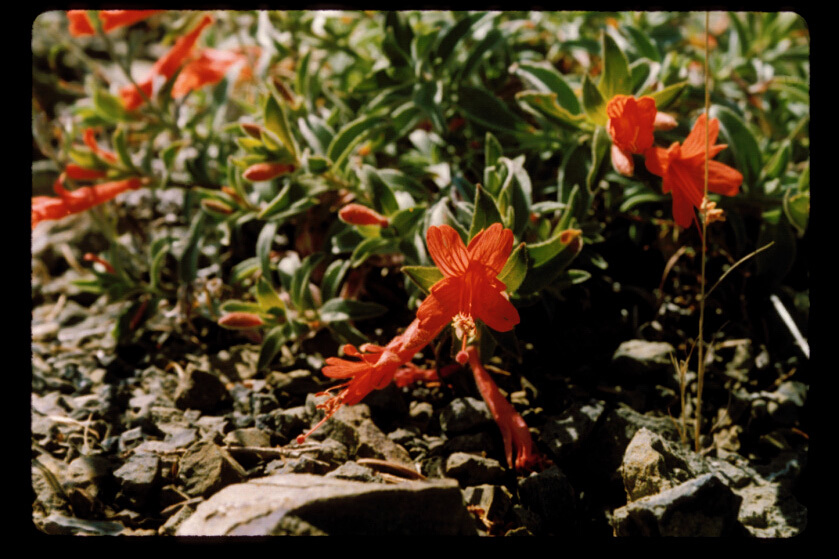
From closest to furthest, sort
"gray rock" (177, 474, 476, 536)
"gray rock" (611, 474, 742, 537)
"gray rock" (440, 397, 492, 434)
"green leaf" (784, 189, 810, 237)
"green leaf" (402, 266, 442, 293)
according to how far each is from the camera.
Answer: "gray rock" (177, 474, 476, 536) → "gray rock" (611, 474, 742, 537) → "green leaf" (402, 266, 442, 293) → "gray rock" (440, 397, 492, 434) → "green leaf" (784, 189, 810, 237)

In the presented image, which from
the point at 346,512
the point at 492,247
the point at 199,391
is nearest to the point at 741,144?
the point at 492,247

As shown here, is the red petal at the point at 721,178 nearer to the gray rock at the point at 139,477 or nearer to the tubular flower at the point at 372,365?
the tubular flower at the point at 372,365

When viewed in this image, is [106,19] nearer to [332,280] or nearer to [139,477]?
[332,280]

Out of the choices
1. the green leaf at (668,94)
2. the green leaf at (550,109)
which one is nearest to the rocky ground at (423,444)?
the green leaf at (550,109)

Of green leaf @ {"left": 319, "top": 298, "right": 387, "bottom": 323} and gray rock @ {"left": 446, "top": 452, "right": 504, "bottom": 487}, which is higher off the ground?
green leaf @ {"left": 319, "top": 298, "right": 387, "bottom": 323}

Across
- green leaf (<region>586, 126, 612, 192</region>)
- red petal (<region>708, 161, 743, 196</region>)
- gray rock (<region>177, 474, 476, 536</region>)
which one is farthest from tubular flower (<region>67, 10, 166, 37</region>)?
red petal (<region>708, 161, 743, 196</region>)

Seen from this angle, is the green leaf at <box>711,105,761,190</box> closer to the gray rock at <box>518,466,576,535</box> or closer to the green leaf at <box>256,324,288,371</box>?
the gray rock at <box>518,466,576,535</box>
